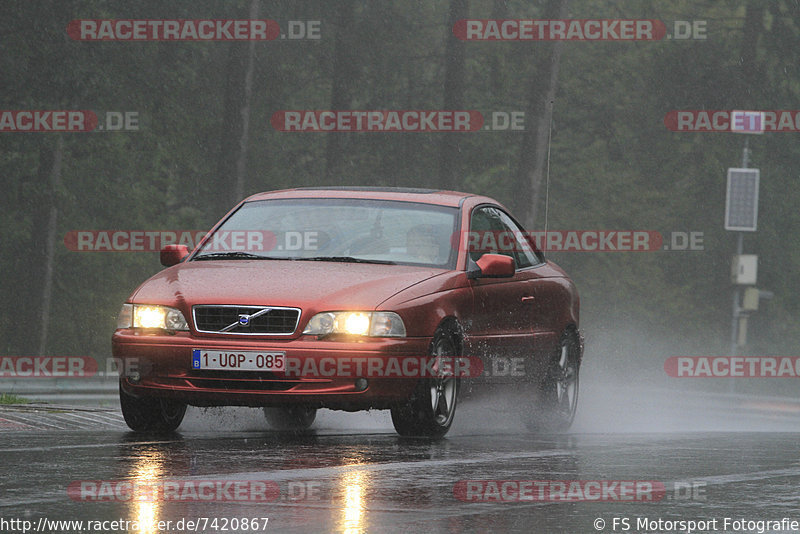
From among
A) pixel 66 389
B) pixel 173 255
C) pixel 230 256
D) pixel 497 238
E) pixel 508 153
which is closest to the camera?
pixel 230 256

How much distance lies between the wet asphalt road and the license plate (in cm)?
46

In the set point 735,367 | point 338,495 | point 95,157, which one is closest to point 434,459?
point 338,495

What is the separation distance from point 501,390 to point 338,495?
4.67m

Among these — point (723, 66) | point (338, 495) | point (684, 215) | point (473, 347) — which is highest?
point (723, 66)

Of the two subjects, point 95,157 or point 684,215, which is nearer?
point 95,157

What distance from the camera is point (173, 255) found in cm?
1194

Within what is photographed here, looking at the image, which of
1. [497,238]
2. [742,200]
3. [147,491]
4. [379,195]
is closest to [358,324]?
[379,195]

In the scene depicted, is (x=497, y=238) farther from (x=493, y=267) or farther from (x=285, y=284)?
(x=285, y=284)

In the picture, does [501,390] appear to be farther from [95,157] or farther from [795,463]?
[95,157]

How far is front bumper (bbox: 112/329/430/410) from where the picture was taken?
33.6 ft

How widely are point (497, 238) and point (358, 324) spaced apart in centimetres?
252

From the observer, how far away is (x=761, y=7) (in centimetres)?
4525

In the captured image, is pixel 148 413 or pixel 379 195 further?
pixel 379 195

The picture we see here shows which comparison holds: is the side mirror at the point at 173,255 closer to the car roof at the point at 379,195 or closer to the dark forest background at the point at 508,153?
the car roof at the point at 379,195
